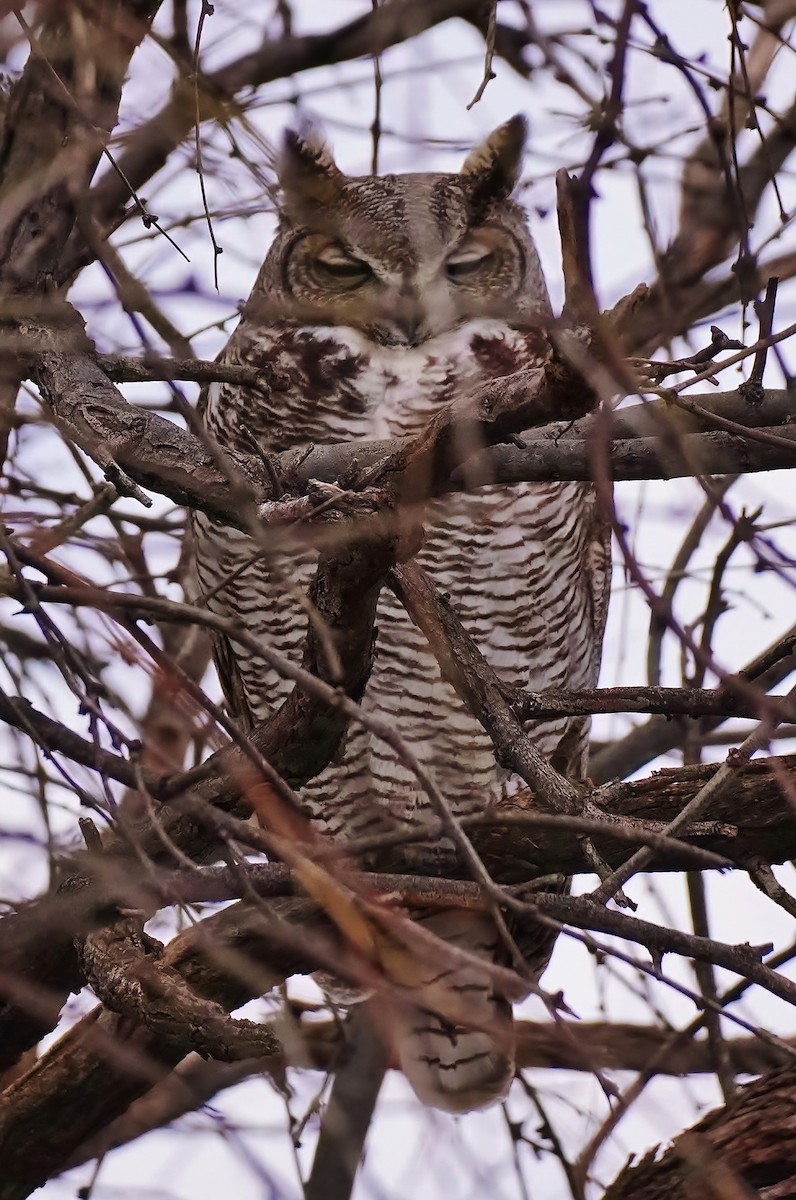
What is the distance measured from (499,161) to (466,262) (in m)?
0.29

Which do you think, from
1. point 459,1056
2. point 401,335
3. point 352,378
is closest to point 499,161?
point 401,335

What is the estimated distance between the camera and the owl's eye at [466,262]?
340cm

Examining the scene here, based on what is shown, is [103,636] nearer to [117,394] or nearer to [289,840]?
[289,840]

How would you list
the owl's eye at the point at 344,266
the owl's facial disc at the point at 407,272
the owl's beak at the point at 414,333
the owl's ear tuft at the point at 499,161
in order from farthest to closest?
the owl's ear tuft at the point at 499,161 < the owl's eye at the point at 344,266 < the owl's facial disc at the point at 407,272 < the owl's beak at the point at 414,333

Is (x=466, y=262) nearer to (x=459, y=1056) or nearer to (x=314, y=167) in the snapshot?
(x=314, y=167)

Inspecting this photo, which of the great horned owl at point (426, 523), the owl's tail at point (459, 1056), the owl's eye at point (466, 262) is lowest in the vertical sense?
the owl's tail at point (459, 1056)

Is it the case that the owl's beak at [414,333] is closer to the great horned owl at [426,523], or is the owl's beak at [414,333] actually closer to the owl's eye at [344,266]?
the great horned owl at [426,523]

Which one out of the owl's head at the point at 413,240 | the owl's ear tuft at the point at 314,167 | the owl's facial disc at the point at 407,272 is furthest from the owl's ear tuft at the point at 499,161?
the owl's ear tuft at the point at 314,167

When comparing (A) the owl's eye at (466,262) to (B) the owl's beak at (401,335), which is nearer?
(B) the owl's beak at (401,335)

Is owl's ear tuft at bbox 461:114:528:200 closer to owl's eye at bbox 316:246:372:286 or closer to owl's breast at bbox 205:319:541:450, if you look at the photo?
owl's eye at bbox 316:246:372:286

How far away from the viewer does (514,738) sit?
1.88 meters

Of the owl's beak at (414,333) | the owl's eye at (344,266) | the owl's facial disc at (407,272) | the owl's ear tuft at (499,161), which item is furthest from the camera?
the owl's ear tuft at (499,161)

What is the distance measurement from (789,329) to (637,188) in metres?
1.50

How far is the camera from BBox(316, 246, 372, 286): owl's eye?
11.0ft
